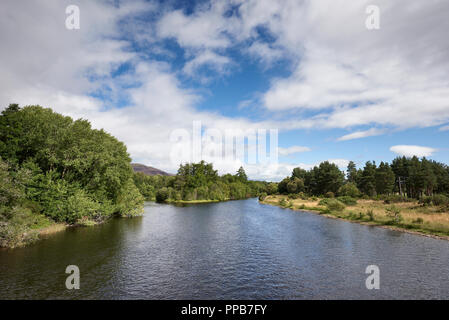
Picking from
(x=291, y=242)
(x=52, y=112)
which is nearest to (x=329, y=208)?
(x=291, y=242)

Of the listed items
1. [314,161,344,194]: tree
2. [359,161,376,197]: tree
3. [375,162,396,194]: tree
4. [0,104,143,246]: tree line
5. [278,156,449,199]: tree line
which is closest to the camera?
[0,104,143,246]: tree line

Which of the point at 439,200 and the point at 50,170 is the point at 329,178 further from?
the point at 50,170

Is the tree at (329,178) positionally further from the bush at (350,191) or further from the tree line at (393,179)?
the bush at (350,191)

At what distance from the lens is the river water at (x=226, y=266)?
20359 mm

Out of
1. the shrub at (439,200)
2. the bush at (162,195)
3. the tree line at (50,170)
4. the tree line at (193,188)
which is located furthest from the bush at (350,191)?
the tree line at (50,170)

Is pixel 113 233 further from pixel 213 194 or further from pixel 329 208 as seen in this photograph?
pixel 213 194

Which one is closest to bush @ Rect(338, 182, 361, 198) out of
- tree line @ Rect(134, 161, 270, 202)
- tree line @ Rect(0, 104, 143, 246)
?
Result: tree line @ Rect(134, 161, 270, 202)

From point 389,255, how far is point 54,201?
189ft

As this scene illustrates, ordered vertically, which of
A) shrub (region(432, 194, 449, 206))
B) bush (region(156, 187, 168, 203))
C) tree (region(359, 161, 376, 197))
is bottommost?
bush (region(156, 187, 168, 203))

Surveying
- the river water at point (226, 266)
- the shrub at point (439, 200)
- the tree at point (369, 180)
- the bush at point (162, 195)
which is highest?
the tree at point (369, 180)

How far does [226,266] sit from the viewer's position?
89.8 ft

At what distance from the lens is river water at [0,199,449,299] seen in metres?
20.4

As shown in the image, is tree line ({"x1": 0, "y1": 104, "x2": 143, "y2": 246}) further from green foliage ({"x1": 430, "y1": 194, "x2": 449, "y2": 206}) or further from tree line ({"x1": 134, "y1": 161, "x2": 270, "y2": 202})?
green foliage ({"x1": 430, "y1": 194, "x2": 449, "y2": 206})
